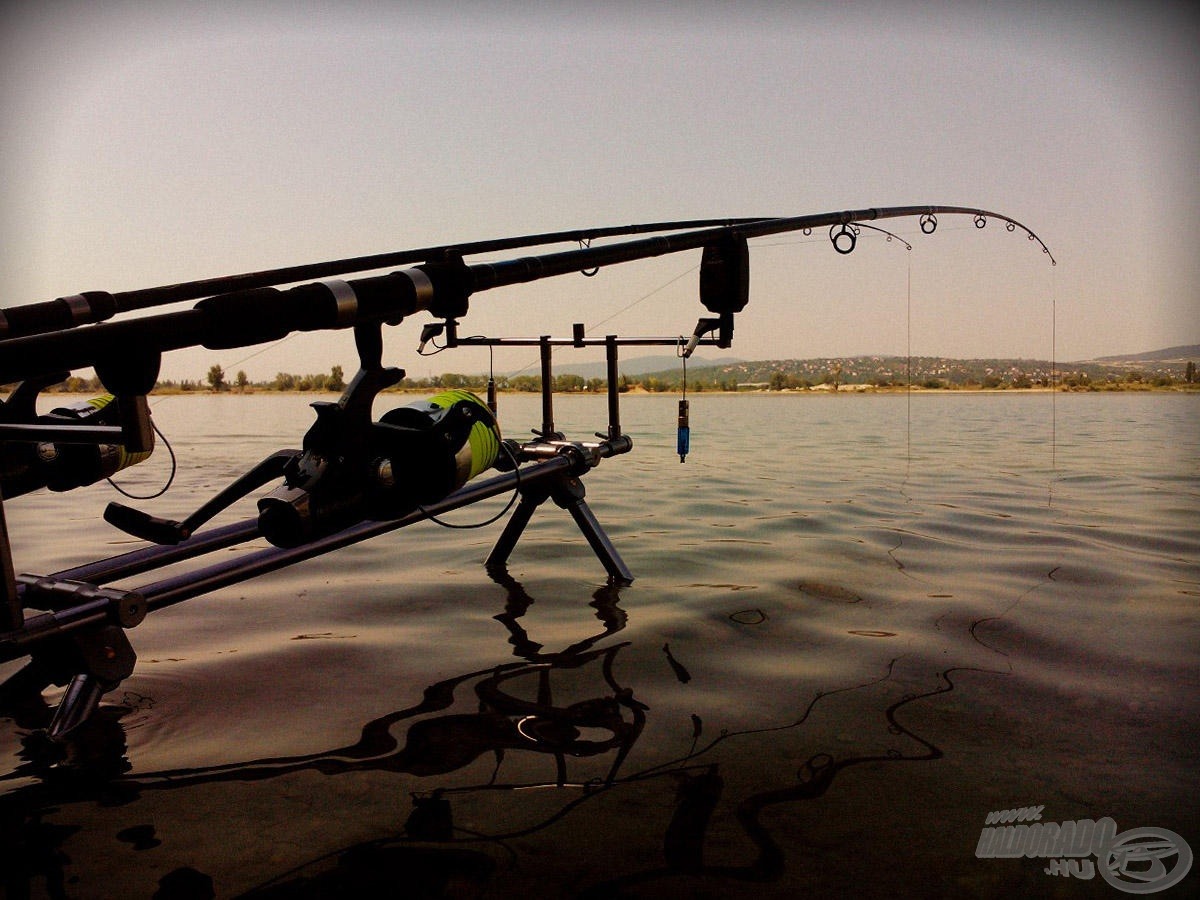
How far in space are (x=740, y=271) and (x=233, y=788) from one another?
3055mm

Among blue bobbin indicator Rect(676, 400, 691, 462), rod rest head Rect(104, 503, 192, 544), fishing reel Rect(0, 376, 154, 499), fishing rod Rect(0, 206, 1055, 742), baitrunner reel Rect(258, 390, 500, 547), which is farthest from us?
blue bobbin indicator Rect(676, 400, 691, 462)

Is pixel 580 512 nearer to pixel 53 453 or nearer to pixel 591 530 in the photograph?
pixel 591 530

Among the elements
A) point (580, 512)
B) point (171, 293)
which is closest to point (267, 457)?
point (171, 293)

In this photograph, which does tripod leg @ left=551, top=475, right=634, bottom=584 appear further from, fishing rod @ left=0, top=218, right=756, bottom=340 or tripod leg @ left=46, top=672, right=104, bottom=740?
tripod leg @ left=46, top=672, right=104, bottom=740

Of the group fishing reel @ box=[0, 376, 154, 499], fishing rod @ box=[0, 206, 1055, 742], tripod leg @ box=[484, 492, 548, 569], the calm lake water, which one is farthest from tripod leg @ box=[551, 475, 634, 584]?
fishing reel @ box=[0, 376, 154, 499]

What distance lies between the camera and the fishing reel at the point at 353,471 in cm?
275

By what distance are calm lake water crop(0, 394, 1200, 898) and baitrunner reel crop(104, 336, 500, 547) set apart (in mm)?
797

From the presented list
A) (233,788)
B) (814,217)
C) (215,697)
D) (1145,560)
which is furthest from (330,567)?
(1145,560)

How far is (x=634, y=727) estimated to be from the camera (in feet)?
10.5

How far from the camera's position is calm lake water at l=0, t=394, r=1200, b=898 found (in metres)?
2.29

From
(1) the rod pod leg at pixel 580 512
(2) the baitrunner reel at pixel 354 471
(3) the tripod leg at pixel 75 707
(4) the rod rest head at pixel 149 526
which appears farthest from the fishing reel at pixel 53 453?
(1) the rod pod leg at pixel 580 512

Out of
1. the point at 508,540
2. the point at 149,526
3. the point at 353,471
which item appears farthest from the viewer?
the point at 508,540

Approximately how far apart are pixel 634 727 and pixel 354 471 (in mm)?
1370

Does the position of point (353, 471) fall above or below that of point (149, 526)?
above
